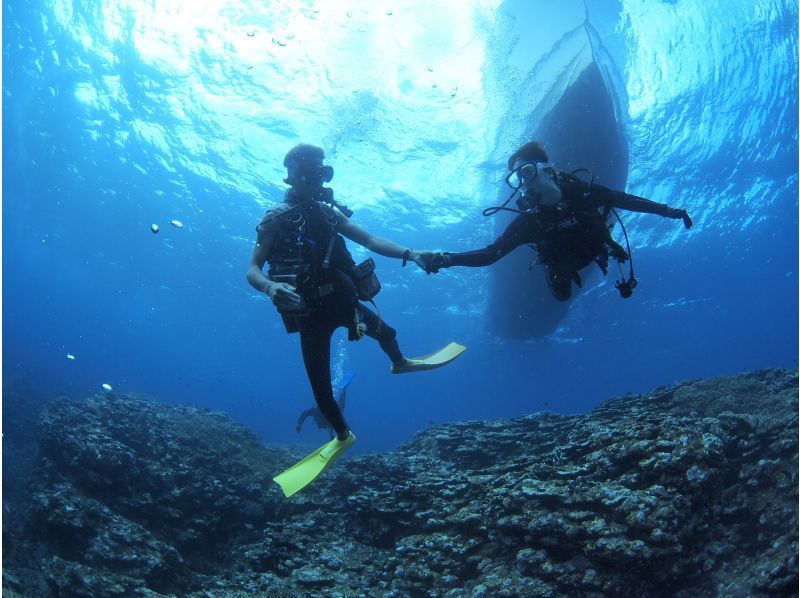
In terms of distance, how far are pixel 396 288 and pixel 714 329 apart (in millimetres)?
39029

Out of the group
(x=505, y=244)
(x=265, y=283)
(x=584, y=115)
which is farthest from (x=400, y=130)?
(x=265, y=283)

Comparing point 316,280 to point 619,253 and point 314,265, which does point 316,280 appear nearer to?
point 314,265

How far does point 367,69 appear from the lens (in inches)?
620

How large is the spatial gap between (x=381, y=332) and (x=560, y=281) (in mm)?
2969

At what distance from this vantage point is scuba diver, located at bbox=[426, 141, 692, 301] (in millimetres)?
5559

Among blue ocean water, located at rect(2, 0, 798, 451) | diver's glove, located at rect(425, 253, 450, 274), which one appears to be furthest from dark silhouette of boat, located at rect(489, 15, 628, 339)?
diver's glove, located at rect(425, 253, 450, 274)

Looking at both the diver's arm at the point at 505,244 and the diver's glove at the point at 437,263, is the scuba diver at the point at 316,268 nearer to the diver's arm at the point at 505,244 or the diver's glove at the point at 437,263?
the diver's glove at the point at 437,263

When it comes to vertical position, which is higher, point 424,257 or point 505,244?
point 505,244

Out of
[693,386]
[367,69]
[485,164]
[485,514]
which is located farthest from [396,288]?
[485,514]

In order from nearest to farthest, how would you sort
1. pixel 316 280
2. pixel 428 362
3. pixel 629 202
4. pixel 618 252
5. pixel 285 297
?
pixel 285 297 < pixel 316 280 < pixel 629 202 < pixel 618 252 < pixel 428 362

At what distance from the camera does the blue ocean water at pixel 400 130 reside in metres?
14.3

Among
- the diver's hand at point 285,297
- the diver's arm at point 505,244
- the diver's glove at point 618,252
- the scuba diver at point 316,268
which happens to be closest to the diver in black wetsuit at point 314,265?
the scuba diver at point 316,268

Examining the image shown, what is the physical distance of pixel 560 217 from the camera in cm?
572

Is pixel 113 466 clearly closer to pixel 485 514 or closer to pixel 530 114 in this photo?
pixel 485 514
